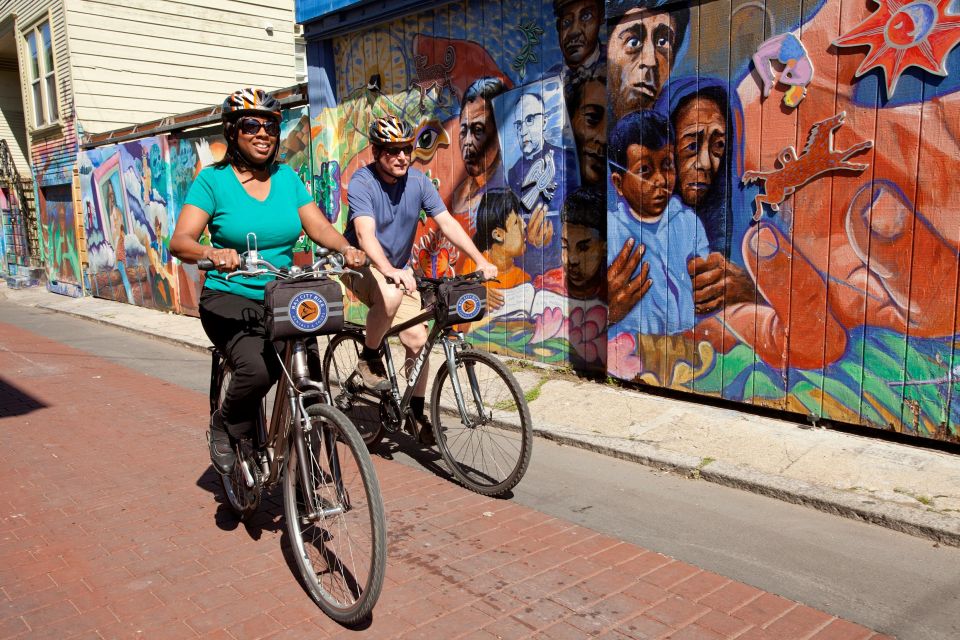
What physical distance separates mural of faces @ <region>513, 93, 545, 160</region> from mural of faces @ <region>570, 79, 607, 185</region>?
Result: 15.7 inches

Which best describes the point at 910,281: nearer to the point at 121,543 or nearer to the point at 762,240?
the point at 762,240

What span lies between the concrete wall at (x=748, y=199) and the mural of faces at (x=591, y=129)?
18 mm

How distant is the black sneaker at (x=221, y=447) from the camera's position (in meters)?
3.83

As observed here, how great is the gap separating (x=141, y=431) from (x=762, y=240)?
4883mm

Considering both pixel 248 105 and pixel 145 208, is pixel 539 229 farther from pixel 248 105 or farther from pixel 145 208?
pixel 145 208

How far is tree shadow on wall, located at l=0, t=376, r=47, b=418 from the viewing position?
6522mm

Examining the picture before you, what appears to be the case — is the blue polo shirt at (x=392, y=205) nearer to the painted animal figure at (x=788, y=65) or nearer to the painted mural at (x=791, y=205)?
the painted mural at (x=791, y=205)

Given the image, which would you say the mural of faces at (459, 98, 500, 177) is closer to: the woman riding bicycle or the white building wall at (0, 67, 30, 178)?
the woman riding bicycle

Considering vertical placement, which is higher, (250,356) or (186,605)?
(250,356)

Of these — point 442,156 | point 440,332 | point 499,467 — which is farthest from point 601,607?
point 442,156

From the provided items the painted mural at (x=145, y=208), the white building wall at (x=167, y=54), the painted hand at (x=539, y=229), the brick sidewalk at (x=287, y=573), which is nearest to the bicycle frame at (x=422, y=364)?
the brick sidewalk at (x=287, y=573)

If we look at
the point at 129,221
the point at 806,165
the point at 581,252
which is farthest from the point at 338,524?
the point at 129,221

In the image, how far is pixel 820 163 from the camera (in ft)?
16.2

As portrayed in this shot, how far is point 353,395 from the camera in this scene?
203 inches
